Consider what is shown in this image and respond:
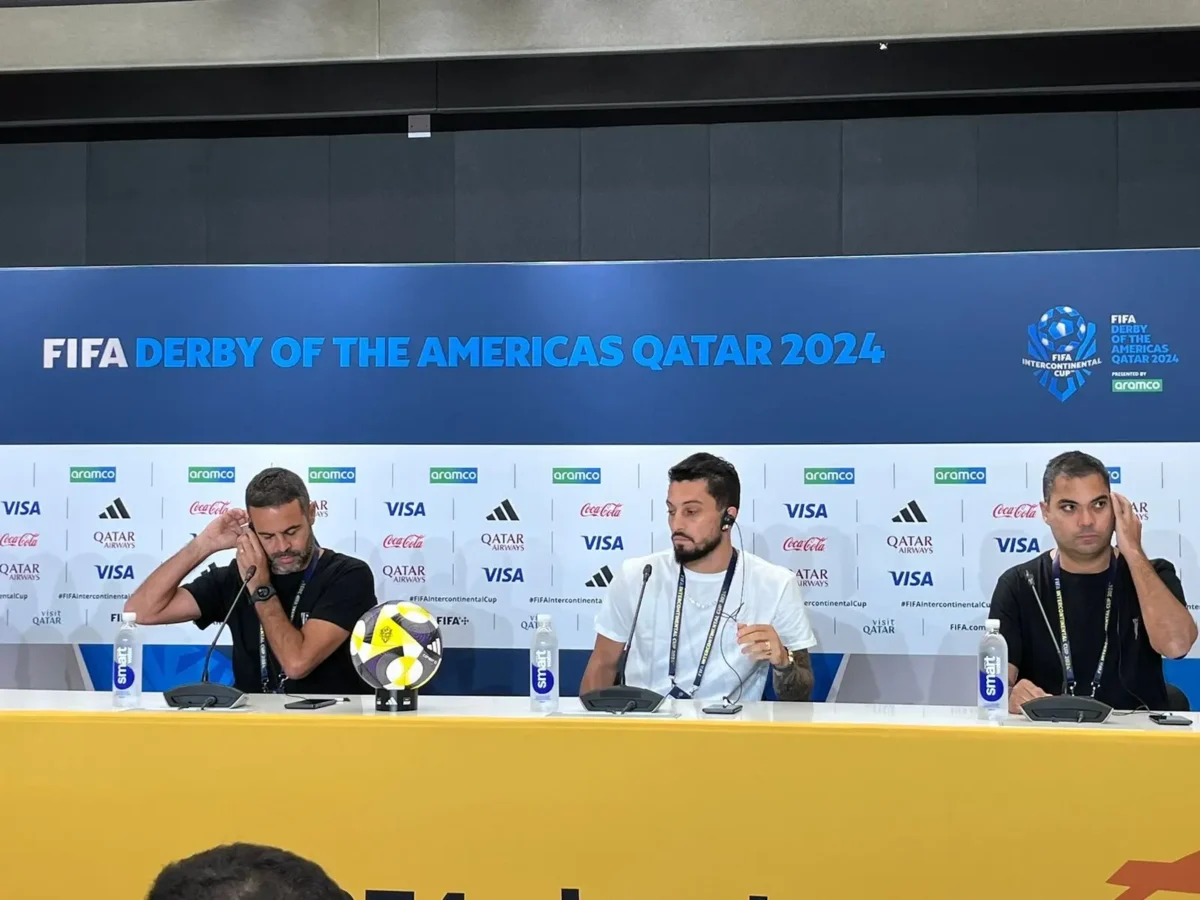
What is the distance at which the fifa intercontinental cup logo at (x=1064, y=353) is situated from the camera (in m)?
3.67

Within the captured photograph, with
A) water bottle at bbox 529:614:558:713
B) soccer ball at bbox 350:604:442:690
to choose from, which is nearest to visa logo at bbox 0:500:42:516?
soccer ball at bbox 350:604:442:690

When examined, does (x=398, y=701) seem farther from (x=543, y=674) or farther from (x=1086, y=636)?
(x=1086, y=636)

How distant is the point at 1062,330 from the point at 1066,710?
1777 millimetres

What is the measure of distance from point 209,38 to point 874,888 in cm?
364

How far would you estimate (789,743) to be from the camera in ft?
7.16

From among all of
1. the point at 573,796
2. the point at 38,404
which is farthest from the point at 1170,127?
the point at 38,404

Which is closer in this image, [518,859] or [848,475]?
[518,859]

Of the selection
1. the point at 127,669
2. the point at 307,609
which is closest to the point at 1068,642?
the point at 307,609

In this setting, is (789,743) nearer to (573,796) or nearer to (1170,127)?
(573,796)

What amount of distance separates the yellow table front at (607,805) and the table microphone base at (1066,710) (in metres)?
0.10

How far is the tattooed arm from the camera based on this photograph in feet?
9.70

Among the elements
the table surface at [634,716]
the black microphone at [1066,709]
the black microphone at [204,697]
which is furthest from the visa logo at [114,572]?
the black microphone at [1066,709]

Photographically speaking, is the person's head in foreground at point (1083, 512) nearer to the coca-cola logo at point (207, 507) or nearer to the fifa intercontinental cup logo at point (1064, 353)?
the fifa intercontinental cup logo at point (1064, 353)

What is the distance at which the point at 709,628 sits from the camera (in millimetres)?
3299
